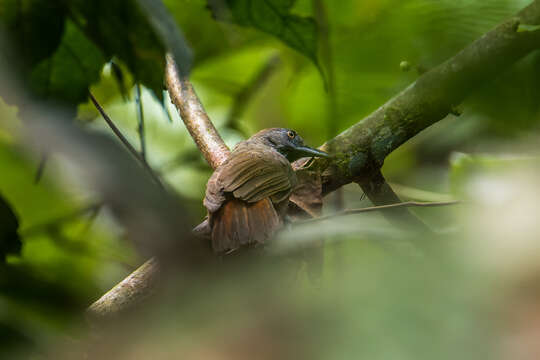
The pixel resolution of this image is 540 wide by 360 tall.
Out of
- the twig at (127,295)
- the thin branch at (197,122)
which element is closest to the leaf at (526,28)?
the thin branch at (197,122)

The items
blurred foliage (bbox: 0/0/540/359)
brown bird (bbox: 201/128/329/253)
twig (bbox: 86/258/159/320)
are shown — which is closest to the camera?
blurred foliage (bbox: 0/0/540/359)

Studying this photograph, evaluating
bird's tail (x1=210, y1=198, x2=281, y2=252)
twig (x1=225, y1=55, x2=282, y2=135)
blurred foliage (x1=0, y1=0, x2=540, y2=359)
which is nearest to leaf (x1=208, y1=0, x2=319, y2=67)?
blurred foliage (x1=0, y1=0, x2=540, y2=359)

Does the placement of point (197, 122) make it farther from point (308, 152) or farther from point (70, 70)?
point (70, 70)

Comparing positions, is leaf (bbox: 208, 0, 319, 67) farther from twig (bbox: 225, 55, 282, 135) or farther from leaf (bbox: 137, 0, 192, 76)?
twig (bbox: 225, 55, 282, 135)

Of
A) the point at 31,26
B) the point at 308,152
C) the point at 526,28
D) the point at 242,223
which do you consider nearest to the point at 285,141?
the point at 308,152

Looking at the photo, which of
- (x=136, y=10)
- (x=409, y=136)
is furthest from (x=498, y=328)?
(x=409, y=136)

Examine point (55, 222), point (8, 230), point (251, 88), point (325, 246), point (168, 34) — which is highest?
point (251, 88)

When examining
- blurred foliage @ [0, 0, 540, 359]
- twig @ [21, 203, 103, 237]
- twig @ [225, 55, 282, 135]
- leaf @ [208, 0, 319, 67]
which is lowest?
blurred foliage @ [0, 0, 540, 359]
